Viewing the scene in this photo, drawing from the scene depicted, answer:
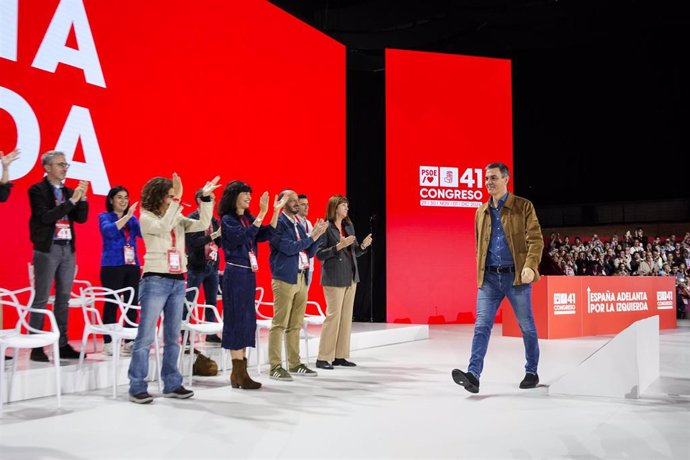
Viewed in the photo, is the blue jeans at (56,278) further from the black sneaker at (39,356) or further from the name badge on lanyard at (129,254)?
the name badge on lanyard at (129,254)

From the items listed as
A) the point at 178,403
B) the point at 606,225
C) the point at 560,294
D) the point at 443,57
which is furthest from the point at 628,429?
the point at 606,225

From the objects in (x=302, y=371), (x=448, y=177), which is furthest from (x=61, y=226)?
(x=448, y=177)

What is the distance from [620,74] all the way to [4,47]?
13.3 meters

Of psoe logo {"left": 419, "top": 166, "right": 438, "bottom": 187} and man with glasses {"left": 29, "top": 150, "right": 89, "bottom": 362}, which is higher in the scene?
psoe logo {"left": 419, "top": 166, "right": 438, "bottom": 187}

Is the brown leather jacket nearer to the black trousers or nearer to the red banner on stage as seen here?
the black trousers

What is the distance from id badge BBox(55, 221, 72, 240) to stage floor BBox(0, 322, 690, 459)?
0.99 metres

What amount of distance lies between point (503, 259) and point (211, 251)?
7.29 ft

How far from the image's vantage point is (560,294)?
7.51 meters

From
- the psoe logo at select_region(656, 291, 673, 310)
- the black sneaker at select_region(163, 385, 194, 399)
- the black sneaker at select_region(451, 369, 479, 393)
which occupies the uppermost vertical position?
the psoe logo at select_region(656, 291, 673, 310)

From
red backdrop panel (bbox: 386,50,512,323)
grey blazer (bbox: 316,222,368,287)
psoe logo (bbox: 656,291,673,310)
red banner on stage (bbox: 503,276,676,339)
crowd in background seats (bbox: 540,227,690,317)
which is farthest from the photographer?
crowd in background seats (bbox: 540,227,690,317)

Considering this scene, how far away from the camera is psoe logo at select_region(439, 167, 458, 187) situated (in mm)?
10102

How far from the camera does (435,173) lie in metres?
10.0

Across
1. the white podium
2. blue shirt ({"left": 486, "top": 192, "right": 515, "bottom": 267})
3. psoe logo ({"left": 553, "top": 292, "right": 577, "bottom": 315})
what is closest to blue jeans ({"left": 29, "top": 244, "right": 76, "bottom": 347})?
blue shirt ({"left": 486, "top": 192, "right": 515, "bottom": 267})

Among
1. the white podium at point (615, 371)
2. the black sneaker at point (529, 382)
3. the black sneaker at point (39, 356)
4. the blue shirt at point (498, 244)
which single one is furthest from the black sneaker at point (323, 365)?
the black sneaker at point (39, 356)
